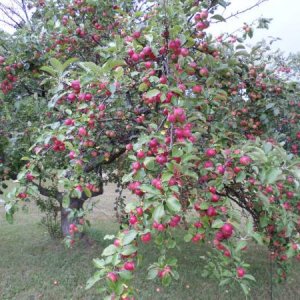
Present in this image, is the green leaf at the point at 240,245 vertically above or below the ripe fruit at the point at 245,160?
below

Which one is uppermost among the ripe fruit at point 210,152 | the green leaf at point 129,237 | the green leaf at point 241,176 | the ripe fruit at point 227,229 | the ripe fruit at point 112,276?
the ripe fruit at point 210,152

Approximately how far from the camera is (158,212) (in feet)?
4.58

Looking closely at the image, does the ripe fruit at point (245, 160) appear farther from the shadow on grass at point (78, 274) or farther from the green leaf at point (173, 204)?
the shadow on grass at point (78, 274)

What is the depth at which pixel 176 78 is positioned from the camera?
1911 millimetres

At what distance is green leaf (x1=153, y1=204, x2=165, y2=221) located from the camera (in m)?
1.38

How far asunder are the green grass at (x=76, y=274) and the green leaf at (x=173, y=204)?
335 cm

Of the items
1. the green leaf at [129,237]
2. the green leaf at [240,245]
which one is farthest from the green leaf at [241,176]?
the green leaf at [129,237]

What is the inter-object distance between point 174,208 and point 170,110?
52 centimetres

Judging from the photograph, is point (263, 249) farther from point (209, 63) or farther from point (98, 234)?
point (209, 63)

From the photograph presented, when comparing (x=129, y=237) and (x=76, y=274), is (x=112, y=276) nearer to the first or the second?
(x=129, y=237)

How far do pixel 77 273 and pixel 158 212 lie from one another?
13.7 feet

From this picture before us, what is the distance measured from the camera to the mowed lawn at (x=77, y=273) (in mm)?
4527

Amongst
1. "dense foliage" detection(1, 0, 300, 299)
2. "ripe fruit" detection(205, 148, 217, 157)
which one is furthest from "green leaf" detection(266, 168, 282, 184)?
"ripe fruit" detection(205, 148, 217, 157)

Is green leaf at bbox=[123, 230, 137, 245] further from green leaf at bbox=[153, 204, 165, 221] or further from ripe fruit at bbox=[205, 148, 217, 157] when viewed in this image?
ripe fruit at bbox=[205, 148, 217, 157]
